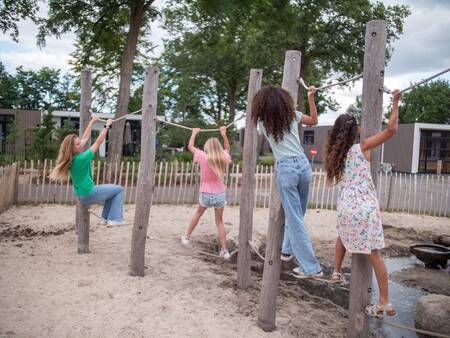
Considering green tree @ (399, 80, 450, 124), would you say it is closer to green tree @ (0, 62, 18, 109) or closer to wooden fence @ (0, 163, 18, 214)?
green tree @ (0, 62, 18, 109)

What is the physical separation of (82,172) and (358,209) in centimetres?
367

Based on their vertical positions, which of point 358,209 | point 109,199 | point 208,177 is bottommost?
point 109,199

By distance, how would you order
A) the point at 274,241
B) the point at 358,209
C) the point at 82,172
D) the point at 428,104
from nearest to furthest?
1. the point at 358,209
2. the point at 274,241
3. the point at 82,172
4. the point at 428,104

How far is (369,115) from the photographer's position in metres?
3.63

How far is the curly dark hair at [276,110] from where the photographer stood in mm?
3840

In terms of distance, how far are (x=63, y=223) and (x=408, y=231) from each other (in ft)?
24.6

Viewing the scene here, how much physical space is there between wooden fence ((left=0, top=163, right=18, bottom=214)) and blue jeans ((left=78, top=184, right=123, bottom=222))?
3931 mm

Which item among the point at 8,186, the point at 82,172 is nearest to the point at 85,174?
the point at 82,172

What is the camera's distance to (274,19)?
16.4 metres

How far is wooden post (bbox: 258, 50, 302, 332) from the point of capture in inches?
165

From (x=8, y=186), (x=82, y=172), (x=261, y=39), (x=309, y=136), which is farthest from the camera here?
(x=309, y=136)

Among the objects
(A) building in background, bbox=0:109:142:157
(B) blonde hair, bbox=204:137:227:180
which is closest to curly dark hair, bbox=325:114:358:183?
(B) blonde hair, bbox=204:137:227:180

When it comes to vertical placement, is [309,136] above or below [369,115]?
above

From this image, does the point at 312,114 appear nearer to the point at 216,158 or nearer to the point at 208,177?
the point at 216,158
